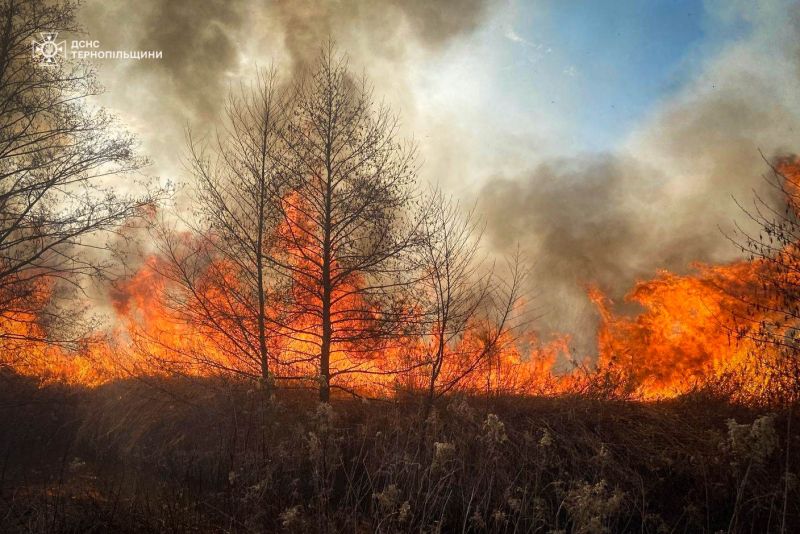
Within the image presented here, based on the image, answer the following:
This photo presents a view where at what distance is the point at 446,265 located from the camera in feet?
31.0

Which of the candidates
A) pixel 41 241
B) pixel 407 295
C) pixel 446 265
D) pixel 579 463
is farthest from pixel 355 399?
pixel 41 241

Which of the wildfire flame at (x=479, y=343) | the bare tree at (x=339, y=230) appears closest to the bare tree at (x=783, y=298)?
the wildfire flame at (x=479, y=343)

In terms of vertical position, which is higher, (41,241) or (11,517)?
(41,241)

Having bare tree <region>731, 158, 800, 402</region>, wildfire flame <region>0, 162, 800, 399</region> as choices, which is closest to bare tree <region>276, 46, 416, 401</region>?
wildfire flame <region>0, 162, 800, 399</region>

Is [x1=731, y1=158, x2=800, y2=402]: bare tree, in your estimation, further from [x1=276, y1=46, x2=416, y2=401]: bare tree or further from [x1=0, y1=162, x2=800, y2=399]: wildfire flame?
[x1=276, y1=46, x2=416, y2=401]: bare tree

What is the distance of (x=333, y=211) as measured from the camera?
10.3m

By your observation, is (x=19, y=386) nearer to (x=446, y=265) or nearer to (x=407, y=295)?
(x=407, y=295)

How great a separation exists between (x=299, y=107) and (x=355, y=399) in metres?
6.35

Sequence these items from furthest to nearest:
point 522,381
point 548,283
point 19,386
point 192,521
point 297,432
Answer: point 548,283 < point 19,386 < point 522,381 < point 297,432 < point 192,521

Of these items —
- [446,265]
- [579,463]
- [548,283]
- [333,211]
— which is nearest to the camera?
[579,463]

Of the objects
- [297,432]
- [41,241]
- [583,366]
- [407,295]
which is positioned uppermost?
[41,241]

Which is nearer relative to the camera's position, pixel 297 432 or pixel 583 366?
pixel 297 432

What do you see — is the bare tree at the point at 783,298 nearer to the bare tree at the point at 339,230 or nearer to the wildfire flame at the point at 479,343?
the wildfire flame at the point at 479,343

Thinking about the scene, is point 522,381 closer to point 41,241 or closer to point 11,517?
point 11,517
